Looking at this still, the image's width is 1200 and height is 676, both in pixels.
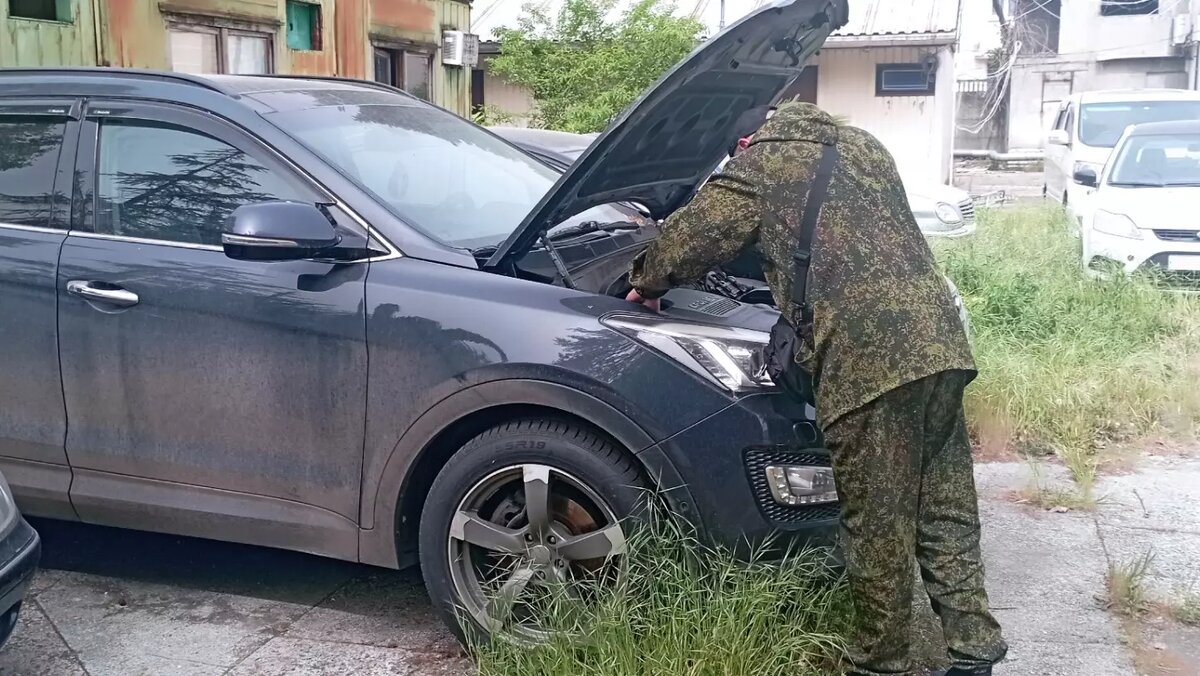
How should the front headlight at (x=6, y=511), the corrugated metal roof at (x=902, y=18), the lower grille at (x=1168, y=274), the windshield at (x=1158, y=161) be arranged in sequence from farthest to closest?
1. the corrugated metal roof at (x=902, y=18)
2. the windshield at (x=1158, y=161)
3. the lower grille at (x=1168, y=274)
4. the front headlight at (x=6, y=511)

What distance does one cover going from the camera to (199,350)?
11.7ft

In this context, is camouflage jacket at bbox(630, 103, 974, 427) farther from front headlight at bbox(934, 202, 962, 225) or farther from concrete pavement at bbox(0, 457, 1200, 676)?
front headlight at bbox(934, 202, 962, 225)

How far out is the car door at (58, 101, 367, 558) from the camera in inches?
136

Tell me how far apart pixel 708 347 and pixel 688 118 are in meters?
0.93

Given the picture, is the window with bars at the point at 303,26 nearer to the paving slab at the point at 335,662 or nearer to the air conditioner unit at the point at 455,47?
the air conditioner unit at the point at 455,47

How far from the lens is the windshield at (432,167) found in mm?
3736

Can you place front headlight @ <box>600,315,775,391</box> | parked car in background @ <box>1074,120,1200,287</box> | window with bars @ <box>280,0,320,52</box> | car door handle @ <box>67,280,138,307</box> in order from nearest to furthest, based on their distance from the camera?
front headlight @ <box>600,315,775,391</box> → car door handle @ <box>67,280,138,307</box> → parked car in background @ <box>1074,120,1200,287</box> → window with bars @ <box>280,0,320,52</box>

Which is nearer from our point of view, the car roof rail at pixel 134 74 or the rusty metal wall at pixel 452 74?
the car roof rail at pixel 134 74

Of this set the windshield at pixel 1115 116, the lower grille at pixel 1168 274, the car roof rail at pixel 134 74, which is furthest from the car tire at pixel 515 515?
the windshield at pixel 1115 116

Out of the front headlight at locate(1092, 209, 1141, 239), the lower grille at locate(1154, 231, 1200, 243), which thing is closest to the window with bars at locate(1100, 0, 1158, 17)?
the front headlight at locate(1092, 209, 1141, 239)

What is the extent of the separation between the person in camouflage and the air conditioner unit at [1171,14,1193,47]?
25282mm

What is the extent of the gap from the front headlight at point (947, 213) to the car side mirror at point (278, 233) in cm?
789

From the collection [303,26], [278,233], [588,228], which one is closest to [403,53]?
[303,26]

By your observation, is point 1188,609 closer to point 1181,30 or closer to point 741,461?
point 741,461
